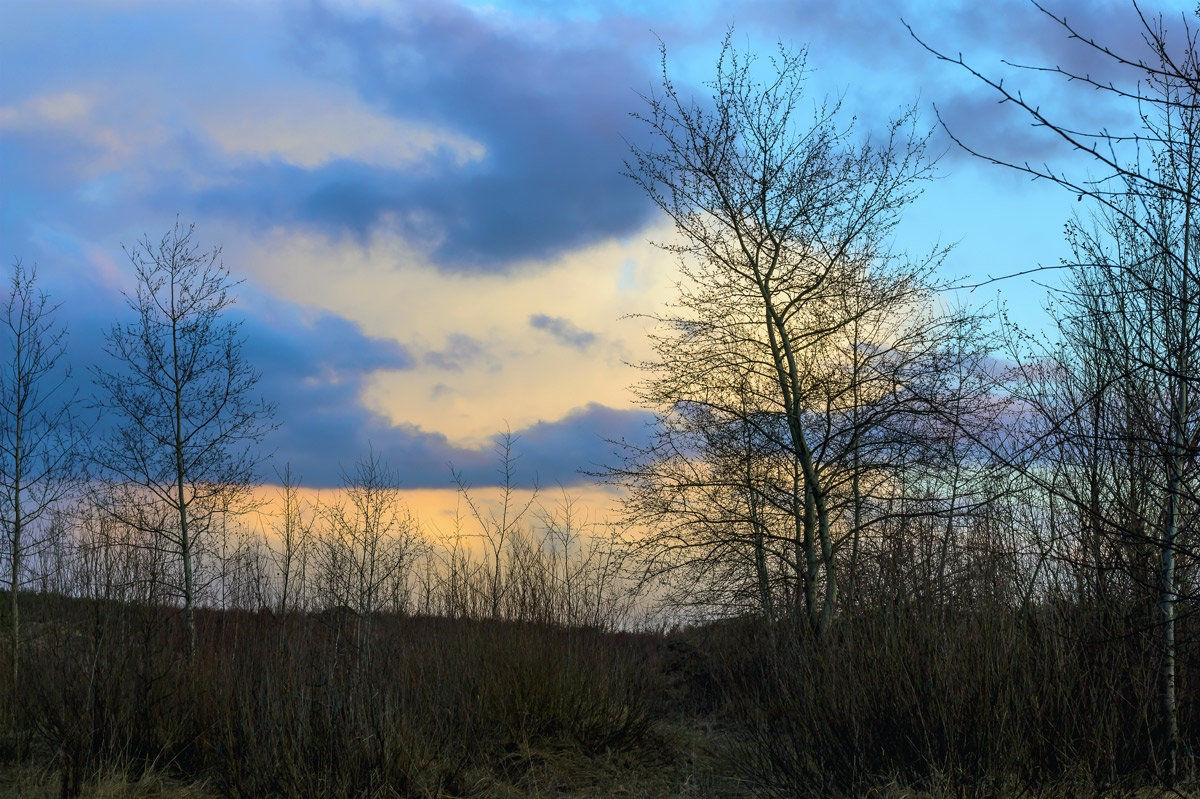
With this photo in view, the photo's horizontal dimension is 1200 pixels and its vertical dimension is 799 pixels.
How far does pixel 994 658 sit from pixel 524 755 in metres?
4.65

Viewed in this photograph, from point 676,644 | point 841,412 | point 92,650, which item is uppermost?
point 841,412

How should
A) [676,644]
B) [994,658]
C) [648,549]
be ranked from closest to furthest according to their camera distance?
[994,658], [648,549], [676,644]

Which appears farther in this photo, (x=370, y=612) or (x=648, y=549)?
(x=648, y=549)

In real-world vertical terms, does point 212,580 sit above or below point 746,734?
above

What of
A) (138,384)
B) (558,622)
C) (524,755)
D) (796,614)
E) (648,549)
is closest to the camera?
(796,614)

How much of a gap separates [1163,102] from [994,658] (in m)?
4.17

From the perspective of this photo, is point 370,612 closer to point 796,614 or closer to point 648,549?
point 796,614

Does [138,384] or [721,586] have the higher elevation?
[138,384]

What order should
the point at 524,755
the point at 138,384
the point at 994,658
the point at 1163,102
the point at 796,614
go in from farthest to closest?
the point at 138,384 < the point at 524,755 < the point at 796,614 < the point at 994,658 < the point at 1163,102

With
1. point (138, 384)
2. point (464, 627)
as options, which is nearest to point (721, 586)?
point (464, 627)

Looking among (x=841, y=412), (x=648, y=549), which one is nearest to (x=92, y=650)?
(x=648, y=549)

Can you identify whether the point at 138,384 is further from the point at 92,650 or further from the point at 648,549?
the point at 648,549

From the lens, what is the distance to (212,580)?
11102 mm

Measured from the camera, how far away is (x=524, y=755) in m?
8.88
